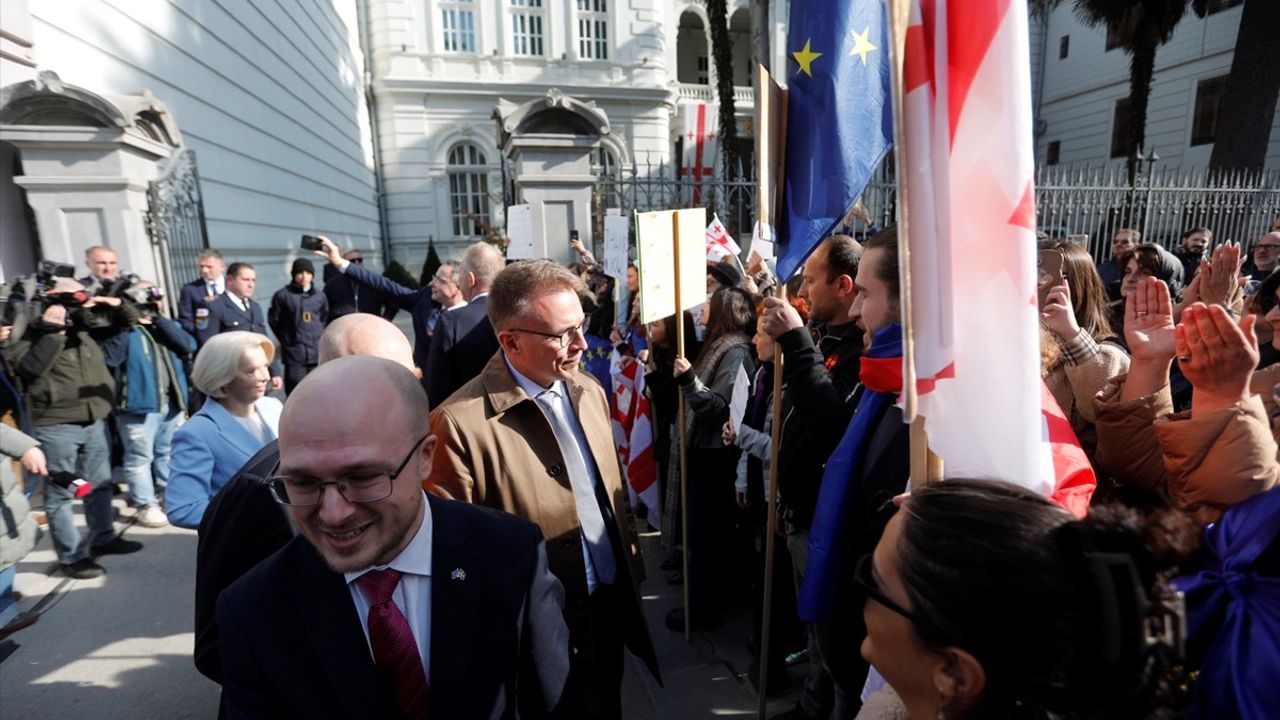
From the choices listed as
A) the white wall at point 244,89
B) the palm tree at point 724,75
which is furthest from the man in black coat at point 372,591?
the palm tree at point 724,75

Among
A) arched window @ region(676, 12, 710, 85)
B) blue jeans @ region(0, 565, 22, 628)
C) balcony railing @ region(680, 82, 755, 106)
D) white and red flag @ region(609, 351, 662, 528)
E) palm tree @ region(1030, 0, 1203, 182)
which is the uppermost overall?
arched window @ region(676, 12, 710, 85)

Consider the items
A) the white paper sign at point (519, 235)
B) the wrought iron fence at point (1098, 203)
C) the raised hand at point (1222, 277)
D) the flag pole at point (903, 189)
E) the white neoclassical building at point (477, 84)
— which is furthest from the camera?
the white neoclassical building at point (477, 84)

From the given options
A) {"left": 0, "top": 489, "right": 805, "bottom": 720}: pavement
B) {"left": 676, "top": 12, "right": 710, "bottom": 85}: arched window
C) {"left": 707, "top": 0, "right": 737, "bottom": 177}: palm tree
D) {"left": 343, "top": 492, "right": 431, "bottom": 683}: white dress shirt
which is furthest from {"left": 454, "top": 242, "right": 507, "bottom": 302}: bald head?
{"left": 676, "top": 12, "right": 710, "bottom": 85}: arched window

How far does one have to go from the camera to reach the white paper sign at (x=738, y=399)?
320 cm

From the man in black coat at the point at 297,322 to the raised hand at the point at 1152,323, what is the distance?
23.2ft

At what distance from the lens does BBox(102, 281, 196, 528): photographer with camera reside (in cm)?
482

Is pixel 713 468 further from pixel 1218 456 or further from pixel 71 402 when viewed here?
pixel 71 402

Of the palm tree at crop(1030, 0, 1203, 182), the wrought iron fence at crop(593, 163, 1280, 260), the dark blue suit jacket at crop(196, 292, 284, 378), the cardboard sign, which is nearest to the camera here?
the cardboard sign

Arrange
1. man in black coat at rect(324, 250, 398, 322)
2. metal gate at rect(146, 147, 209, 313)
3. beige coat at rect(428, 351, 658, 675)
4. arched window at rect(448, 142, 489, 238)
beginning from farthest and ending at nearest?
arched window at rect(448, 142, 489, 238)
man in black coat at rect(324, 250, 398, 322)
metal gate at rect(146, 147, 209, 313)
beige coat at rect(428, 351, 658, 675)

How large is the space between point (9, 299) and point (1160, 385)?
585cm

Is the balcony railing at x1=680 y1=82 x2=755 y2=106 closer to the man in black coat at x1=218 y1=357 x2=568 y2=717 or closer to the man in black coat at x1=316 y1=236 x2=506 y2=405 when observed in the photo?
the man in black coat at x1=316 y1=236 x2=506 y2=405

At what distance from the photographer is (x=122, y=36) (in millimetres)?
7953

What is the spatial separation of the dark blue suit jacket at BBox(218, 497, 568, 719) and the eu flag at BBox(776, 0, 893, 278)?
149 cm

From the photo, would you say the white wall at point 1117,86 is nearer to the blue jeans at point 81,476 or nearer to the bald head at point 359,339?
the bald head at point 359,339
